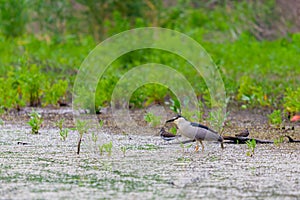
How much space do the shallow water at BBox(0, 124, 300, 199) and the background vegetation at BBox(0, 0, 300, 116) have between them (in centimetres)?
172

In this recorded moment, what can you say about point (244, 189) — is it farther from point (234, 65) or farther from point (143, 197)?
point (234, 65)

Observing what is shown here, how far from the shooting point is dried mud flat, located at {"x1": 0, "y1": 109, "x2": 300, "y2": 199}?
374 centimetres

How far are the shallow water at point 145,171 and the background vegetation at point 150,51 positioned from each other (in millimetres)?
1721

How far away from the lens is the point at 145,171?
4352 mm

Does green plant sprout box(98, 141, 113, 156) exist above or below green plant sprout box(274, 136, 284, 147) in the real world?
below

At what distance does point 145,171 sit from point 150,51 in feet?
22.2

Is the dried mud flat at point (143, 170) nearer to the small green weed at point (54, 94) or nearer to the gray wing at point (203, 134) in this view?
the gray wing at point (203, 134)

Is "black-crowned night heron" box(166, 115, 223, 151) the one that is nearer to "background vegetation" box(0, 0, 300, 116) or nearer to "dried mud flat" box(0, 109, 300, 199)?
"dried mud flat" box(0, 109, 300, 199)

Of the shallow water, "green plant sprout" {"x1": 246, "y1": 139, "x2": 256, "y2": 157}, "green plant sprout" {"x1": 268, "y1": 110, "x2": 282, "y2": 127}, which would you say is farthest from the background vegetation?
the shallow water

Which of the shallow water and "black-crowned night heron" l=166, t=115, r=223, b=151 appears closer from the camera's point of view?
the shallow water

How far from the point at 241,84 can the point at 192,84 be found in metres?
0.99

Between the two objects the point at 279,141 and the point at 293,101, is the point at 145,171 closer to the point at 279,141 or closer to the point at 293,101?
the point at 279,141

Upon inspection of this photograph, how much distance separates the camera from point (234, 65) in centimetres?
1001

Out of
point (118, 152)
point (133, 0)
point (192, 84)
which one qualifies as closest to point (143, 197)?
point (118, 152)
